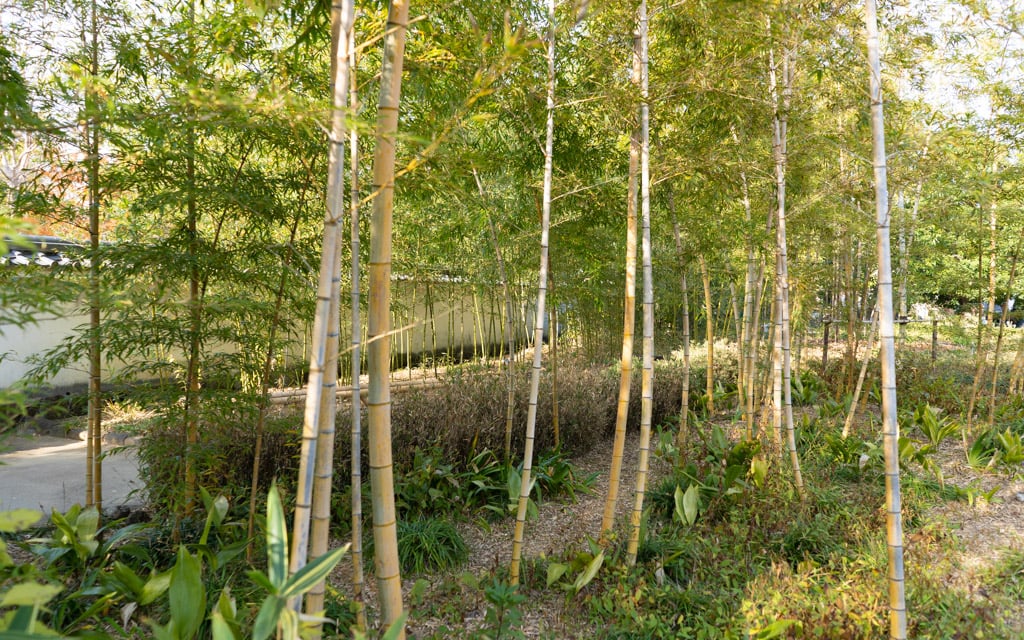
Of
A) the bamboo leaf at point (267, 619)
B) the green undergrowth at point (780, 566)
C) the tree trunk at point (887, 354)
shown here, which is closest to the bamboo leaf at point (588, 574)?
the green undergrowth at point (780, 566)

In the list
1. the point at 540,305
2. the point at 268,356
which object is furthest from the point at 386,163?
the point at 268,356

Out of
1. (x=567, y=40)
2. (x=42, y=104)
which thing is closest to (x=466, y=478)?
(x=567, y=40)

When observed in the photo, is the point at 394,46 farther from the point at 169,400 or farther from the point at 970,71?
the point at 970,71

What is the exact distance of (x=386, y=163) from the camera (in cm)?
190

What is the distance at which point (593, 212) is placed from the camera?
4.46 meters

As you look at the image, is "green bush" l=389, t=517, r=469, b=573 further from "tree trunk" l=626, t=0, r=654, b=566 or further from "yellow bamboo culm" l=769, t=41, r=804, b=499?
"yellow bamboo culm" l=769, t=41, r=804, b=499

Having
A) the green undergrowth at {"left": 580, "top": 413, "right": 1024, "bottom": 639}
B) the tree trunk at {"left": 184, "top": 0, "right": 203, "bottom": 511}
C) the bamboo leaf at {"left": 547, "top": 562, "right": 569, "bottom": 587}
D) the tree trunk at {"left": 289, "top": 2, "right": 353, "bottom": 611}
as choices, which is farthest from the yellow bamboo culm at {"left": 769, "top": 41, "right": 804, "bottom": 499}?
the tree trunk at {"left": 184, "top": 0, "right": 203, "bottom": 511}

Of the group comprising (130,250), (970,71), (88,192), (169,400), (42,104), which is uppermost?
(970,71)

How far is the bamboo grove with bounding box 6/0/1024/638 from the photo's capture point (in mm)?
1932

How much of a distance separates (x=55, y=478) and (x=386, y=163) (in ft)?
16.2

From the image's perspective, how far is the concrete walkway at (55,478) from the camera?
446cm

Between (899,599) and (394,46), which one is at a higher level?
(394,46)

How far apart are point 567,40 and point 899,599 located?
3.09m

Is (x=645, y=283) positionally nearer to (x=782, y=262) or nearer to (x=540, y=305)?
(x=540, y=305)
